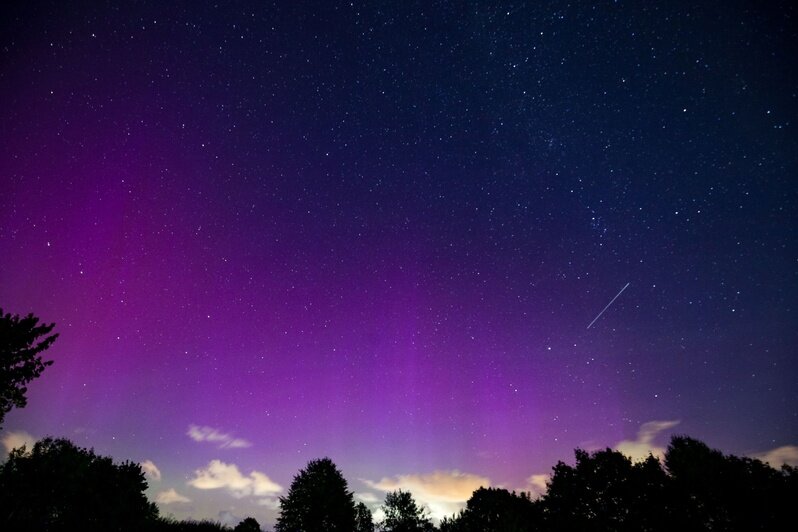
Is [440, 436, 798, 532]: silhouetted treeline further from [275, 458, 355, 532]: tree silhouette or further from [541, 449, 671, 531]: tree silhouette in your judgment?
[275, 458, 355, 532]: tree silhouette

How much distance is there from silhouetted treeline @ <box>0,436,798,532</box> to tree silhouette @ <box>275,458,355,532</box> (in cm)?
11

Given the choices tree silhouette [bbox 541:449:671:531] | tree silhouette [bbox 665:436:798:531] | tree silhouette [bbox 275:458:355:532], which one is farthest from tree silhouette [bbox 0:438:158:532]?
tree silhouette [bbox 665:436:798:531]

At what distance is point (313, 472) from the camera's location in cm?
4781

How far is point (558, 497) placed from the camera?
159ft

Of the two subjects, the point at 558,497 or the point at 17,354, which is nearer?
the point at 17,354

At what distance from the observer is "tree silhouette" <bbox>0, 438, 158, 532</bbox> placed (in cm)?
3812

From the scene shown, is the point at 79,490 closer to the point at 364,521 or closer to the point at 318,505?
the point at 318,505

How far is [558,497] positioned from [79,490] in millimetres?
62200

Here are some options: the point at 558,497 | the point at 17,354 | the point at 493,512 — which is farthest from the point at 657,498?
the point at 17,354

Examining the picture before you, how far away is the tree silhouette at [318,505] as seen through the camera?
1668 inches

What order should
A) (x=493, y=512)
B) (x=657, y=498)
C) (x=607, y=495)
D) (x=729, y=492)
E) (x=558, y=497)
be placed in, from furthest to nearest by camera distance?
1. (x=493, y=512)
2. (x=558, y=497)
3. (x=607, y=495)
4. (x=657, y=498)
5. (x=729, y=492)

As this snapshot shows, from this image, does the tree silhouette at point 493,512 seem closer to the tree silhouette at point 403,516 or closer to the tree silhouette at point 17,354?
the tree silhouette at point 403,516

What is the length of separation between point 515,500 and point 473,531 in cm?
901

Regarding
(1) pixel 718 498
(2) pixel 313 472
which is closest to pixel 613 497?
(1) pixel 718 498
